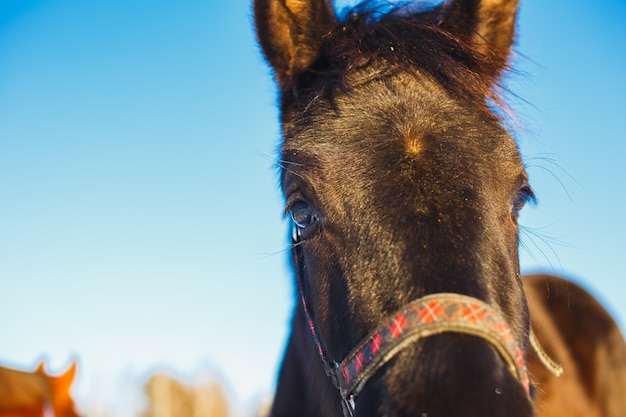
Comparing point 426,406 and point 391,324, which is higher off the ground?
point 391,324

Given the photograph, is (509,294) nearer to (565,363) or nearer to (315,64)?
(315,64)

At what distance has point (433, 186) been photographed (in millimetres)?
2432

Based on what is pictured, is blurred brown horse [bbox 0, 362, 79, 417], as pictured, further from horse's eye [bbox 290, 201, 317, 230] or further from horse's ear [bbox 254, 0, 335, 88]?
horse's ear [bbox 254, 0, 335, 88]

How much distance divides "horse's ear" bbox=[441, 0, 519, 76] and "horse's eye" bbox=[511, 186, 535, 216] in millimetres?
955

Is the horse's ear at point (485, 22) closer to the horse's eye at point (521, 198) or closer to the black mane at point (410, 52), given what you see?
the black mane at point (410, 52)

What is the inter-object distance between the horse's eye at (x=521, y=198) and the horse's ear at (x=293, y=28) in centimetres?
159

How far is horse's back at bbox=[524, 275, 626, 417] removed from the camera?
5.64 metres

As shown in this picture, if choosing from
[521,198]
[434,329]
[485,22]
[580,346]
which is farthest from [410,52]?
[580,346]

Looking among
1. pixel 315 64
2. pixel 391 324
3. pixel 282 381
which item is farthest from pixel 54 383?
pixel 391 324

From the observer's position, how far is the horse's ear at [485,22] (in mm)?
3596

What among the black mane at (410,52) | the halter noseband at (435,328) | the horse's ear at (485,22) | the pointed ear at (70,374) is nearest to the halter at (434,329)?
the halter noseband at (435,328)

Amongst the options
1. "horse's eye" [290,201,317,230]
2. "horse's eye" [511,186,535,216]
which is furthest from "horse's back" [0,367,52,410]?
"horse's eye" [511,186,535,216]

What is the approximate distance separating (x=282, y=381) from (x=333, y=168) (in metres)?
2.40

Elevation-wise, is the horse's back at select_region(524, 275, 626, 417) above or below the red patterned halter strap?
below
